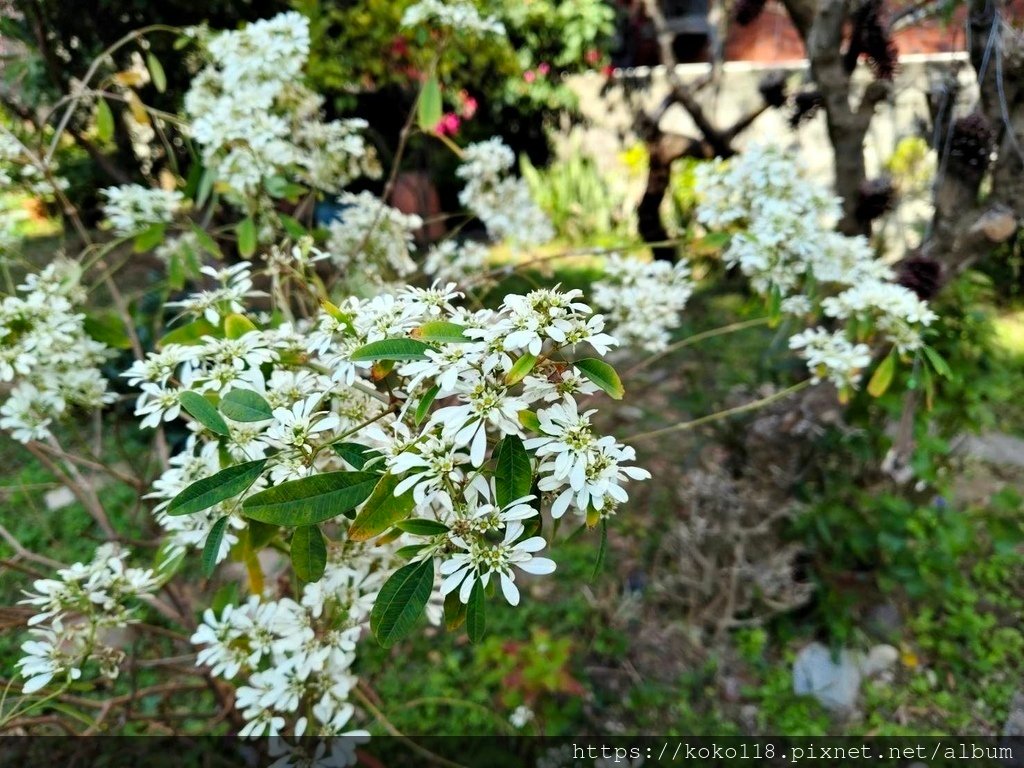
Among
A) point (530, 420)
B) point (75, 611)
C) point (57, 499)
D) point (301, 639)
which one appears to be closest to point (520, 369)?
point (530, 420)

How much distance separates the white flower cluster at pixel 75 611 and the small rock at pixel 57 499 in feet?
6.71

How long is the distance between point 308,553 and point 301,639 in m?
0.26

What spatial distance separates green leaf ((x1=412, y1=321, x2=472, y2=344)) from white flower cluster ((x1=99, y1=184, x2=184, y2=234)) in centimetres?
108

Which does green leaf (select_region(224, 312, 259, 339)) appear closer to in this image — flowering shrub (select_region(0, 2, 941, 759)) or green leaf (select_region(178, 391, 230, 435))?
flowering shrub (select_region(0, 2, 941, 759))

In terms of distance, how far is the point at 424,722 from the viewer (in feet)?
6.43

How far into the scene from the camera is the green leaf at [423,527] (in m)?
0.73

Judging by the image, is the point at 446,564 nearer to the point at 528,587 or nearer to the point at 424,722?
the point at 424,722

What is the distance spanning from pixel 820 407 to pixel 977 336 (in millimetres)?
480

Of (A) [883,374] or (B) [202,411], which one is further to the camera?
(A) [883,374]

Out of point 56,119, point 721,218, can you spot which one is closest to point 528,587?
point 721,218

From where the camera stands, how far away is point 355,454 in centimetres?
79

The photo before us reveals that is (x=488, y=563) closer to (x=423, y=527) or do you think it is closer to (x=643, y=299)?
(x=423, y=527)

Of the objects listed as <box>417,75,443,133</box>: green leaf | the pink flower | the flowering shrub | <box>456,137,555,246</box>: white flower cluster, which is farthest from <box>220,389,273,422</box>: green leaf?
the pink flower

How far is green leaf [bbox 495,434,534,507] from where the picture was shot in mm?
742
